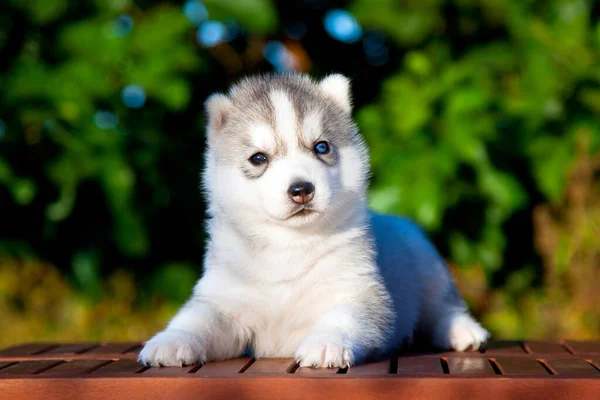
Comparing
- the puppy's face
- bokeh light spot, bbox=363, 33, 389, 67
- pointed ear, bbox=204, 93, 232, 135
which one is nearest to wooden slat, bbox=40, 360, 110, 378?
the puppy's face

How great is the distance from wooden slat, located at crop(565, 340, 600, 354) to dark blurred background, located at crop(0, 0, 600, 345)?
157 centimetres

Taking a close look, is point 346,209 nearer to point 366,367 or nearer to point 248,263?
point 248,263

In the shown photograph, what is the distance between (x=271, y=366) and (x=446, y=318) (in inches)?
46.2

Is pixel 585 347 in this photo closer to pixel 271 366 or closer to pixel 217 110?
pixel 271 366

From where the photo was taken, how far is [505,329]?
608cm

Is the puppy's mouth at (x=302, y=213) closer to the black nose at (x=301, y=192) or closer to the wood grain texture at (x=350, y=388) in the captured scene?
the black nose at (x=301, y=192)

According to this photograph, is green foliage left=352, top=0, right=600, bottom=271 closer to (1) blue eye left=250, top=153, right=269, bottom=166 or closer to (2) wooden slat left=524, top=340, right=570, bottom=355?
(2) wooden slat left=524, top=340, right=570, bottom=355

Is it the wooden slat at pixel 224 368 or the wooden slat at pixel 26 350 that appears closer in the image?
the wooden slat at pixel 224 368

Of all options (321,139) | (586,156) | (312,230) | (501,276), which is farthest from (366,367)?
(501,276)

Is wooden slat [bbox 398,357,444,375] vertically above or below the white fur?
below

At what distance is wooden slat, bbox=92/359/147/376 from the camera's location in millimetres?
2963

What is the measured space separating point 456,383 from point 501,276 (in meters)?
4.06

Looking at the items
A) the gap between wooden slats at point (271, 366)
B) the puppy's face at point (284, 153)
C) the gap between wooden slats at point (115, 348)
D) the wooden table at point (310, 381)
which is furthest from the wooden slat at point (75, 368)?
the puppy's face at point (284, 153)

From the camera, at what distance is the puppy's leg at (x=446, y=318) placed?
12.4 feet
